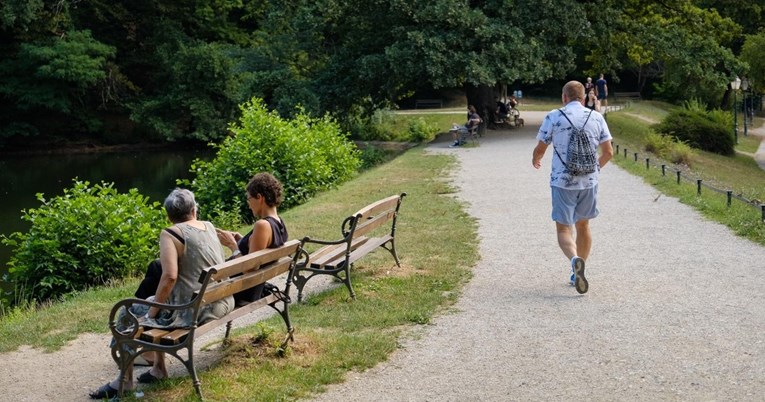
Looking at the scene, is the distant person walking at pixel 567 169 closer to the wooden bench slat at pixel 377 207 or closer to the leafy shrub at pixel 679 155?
the wooden bench slat at pixel 377 207

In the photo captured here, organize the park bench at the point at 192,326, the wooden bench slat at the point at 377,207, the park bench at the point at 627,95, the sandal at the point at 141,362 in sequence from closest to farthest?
1. the park bench at the point at 192,326
2. the sandal at the point at 141,362
3. the wooden bench slat at the point at 377,207
4. the park bench at the point at 627,95

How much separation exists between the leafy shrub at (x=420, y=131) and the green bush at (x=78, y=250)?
2278cm

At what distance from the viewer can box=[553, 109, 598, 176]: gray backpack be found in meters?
8.82

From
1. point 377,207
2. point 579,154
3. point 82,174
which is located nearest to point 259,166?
point 377,207

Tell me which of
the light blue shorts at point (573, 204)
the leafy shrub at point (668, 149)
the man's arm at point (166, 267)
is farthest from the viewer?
the leafy shrub at point (668, 149)

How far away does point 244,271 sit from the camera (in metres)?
6.64

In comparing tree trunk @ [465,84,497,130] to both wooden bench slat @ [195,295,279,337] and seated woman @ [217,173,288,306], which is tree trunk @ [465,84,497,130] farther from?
wooden bench slat @ [195,295,279,337]

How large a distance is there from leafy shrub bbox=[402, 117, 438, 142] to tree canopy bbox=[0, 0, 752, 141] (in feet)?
6.40

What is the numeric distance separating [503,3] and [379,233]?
18975 millimetres

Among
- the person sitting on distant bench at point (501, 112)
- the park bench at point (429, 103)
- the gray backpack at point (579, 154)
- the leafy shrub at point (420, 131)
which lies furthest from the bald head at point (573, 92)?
the park bench at point (429, 103)

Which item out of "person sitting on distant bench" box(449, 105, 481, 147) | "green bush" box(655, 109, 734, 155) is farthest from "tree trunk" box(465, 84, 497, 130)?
"green bush" box(655, 109, 734, 155)

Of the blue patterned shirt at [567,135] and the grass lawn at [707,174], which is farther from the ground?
the blue patterned shirt at [567,135]

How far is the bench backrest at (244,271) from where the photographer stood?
6129mm

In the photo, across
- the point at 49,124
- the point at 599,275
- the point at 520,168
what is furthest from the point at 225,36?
the point at 599,275
